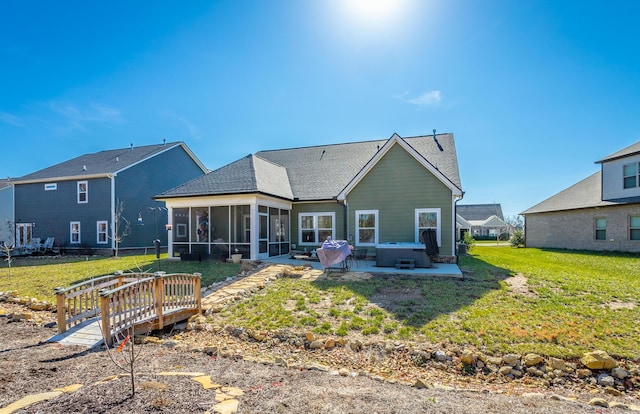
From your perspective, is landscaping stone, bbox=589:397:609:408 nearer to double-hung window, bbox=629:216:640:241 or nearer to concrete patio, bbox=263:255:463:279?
concrete patio, bbox=263:255:463:279

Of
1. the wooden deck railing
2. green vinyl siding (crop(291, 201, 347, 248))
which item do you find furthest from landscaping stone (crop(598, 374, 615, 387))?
A: green vinyl siding (crop(291, 201, 347, 248))

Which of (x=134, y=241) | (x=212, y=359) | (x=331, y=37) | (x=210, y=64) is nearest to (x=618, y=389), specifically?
(x=212, y=359)

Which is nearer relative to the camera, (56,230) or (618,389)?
(618,389)

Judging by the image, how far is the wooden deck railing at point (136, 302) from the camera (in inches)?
220

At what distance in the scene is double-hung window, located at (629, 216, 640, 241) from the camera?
57.0 ft

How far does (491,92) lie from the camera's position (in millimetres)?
13055

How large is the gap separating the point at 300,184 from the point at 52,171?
65.5ft

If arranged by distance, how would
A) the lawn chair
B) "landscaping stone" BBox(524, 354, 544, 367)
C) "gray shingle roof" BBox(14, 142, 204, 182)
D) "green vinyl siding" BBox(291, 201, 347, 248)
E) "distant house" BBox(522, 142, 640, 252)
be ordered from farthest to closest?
"gray shingle roof" BBox(14, 142, 204, 182), the lawn chair, "distant house" BBox(522, 142, 640, 252), "green vinyl siding" BBox(291, 201, 347, 248), "landscaping stone" BBox(524, 354, 544, 367)

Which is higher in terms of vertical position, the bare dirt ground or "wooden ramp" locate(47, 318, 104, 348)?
the bare dirt ground

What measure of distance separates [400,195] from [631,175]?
14.6 m

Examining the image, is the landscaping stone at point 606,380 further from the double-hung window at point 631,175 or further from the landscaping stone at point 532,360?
the double-hung window at point 631,175

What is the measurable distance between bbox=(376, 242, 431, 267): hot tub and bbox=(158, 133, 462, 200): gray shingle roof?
3800mm

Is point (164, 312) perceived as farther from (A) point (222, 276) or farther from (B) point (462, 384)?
(B) point (462, 384)

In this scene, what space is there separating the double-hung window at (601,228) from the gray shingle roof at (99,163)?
29.5 meters
